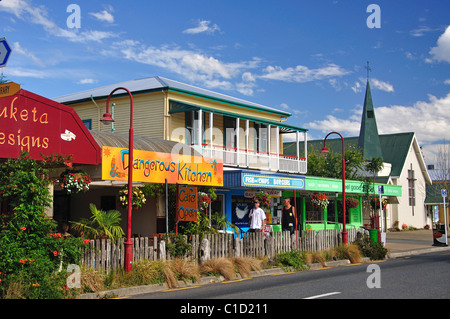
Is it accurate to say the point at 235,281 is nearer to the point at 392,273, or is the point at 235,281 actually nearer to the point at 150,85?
the point at 392,273

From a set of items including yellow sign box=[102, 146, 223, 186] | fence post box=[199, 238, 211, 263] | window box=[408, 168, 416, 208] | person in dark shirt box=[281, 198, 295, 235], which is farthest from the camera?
window box=[408, 168, 416, 208]

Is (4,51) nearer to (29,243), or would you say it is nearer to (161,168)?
(29,243)

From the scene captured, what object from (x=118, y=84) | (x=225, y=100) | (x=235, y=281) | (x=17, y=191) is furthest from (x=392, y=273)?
(x=118, y=84)

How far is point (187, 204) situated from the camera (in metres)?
15.3

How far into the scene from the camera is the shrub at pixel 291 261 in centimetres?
1514

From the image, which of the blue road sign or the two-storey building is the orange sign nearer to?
the two-storey building

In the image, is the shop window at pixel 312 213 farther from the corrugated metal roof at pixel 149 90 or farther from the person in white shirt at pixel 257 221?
the person in white shirt at pixel 257 221

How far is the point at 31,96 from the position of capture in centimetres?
1221

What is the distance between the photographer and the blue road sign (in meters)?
7.42

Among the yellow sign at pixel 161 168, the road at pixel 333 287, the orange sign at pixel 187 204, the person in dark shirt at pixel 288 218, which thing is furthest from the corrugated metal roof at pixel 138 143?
the road at pixel 333 287

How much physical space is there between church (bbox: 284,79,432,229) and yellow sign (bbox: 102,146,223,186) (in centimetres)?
2995

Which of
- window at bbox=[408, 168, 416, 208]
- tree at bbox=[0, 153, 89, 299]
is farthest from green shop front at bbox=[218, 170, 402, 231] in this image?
window at bbox=[408, 168, 416, 208]

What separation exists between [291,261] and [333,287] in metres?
4.36

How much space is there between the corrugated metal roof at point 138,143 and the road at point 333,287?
5.84 metres
